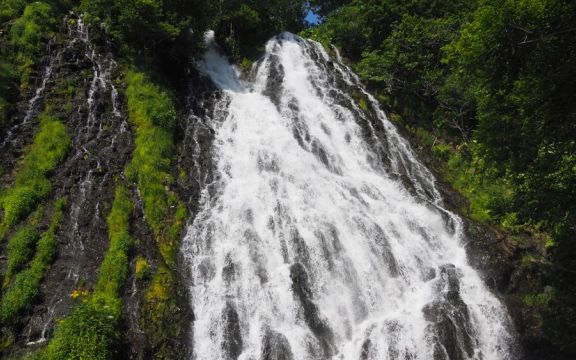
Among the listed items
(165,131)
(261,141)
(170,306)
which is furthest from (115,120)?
(170,306)

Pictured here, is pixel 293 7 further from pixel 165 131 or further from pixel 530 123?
pixel 530 123

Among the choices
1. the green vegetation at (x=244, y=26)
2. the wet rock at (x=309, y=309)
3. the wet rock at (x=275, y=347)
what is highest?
the green vegetation at (x=244, y=26)

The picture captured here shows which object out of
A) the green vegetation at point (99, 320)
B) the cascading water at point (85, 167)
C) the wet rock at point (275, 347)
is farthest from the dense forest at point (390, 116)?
the wet rock at point (275, 347)

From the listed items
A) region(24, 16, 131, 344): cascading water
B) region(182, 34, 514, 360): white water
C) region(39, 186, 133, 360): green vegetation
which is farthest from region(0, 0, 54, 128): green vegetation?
region(182, 34, 514, 360): white water

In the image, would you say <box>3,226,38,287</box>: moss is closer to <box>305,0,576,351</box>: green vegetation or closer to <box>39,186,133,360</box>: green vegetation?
<box>39,186,133,360</box>: green vegetation

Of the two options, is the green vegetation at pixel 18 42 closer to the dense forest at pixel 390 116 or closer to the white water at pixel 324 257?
the dense forest at pixel 390 116

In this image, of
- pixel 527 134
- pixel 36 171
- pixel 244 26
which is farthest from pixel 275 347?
pixel 244 26

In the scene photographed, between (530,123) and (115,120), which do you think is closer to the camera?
(530,123)
